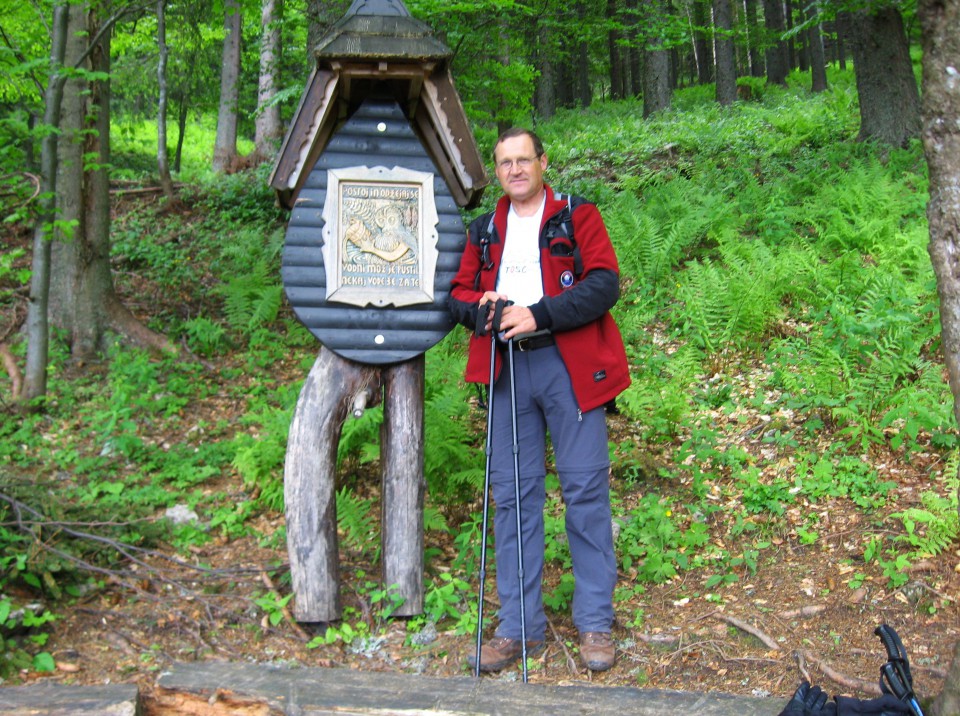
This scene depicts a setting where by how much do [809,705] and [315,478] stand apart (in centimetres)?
248

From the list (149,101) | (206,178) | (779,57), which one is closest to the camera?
(206,178)

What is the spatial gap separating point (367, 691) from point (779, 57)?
1008 inches

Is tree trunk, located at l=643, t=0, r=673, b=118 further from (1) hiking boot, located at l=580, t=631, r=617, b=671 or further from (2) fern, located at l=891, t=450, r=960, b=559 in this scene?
(1) hiking boot, located at l=580, t=631, r=617, b=671

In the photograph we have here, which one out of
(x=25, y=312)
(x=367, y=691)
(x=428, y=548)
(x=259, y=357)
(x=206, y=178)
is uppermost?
(x=206, y=178)

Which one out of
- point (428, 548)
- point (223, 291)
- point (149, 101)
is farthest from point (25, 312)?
point (149, 101)

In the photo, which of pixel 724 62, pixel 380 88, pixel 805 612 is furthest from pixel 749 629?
pixel 724 62

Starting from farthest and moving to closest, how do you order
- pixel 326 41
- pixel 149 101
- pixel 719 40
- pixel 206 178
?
pixel 149 101
pixel 719 40
pixel 206 178
pixel 326 41

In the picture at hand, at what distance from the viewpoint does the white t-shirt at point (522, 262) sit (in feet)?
13.1

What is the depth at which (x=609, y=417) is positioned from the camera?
21.2ft

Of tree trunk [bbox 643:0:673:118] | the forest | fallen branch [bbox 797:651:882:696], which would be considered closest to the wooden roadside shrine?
the forest

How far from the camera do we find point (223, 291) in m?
8.87

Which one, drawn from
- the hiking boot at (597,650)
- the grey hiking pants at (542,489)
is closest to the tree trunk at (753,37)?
the grey hiking pants at (542,489)

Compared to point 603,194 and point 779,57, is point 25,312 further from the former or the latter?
point 779,57

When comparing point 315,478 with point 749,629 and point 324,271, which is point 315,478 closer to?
point 324,271
